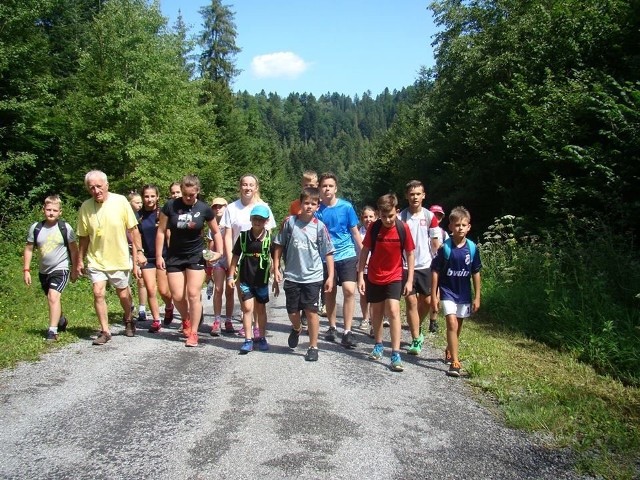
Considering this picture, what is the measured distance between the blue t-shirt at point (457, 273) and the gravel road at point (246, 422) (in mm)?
893

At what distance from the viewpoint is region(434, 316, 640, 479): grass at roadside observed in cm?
384

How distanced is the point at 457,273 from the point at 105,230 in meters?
4.40

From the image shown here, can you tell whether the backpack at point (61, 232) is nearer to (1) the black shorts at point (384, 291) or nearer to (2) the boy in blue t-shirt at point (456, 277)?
(1) the black shorts at point (384, 291)

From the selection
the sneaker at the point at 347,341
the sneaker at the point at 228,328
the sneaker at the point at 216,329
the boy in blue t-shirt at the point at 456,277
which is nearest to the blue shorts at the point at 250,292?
the sneaker at the point at 216,329

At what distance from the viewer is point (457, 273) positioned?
6.05 meters

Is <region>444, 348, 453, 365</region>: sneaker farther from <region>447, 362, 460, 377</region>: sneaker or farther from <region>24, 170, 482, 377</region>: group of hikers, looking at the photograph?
<region>447, 362, 460, 377</region>: sneaker

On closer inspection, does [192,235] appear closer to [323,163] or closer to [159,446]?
[159,446]

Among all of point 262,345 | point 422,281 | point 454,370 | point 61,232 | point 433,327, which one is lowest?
point 433,327

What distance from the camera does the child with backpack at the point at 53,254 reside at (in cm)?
665

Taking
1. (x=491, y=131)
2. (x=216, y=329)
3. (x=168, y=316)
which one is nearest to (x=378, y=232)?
(x=216, y=329)

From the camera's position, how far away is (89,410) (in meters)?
4.30

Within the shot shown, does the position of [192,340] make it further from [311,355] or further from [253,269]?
[311,355]

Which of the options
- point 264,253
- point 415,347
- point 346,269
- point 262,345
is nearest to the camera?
point 264,253

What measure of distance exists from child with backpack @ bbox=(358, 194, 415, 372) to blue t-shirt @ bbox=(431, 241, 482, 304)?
0.36 metres
